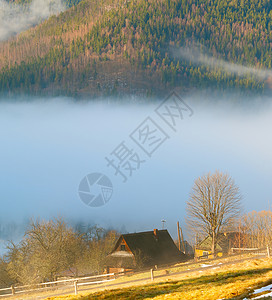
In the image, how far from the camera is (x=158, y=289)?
27.0 metres

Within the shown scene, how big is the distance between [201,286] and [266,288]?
15.8 feet

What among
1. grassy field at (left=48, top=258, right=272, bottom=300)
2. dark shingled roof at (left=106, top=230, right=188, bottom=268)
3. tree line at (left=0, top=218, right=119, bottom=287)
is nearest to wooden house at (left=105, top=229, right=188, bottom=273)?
dark shingled roof at (left=106, top=230, right=188, bottom=268)

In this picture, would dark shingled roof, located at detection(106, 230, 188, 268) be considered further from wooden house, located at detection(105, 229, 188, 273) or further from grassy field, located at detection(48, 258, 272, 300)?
grassy field, located at detection(48, 258, 272, 300)

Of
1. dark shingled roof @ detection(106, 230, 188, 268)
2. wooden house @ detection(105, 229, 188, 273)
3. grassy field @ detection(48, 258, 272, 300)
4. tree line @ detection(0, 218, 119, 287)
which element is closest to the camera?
grassy field @ detection(48, 258, 272, 300)

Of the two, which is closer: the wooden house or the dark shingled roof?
the wooden house

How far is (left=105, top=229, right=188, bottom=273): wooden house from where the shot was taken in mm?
71312

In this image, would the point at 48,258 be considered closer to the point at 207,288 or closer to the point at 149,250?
the point at 149,250

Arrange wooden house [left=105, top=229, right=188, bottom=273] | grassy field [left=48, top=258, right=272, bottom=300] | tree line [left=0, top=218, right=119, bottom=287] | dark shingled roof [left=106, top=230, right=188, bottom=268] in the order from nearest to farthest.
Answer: grassy field [left=48, top=258, right=272, bottom=300] → tree line [left=0, top=218, right=119, bottom=287] → wooden house [left=105, top=229, right=188, bottom=273] → dark shingled roof [left=106, top=230, right=188, bottom=268]

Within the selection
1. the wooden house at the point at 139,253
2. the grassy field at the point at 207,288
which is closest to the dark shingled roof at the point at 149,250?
the wooden house at the point at 139,253

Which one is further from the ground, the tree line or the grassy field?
the tree line

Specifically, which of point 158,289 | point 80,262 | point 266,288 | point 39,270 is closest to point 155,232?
point 80,262

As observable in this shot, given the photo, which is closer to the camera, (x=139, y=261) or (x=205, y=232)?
(x=205, y=232)

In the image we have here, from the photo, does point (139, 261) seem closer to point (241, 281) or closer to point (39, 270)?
point (39, 270)

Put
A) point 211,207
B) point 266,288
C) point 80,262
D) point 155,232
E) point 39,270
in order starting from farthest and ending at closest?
1. point 155,232
2. point 80,262
3. point 211,207
4. point 39,270
5. point 266,288
